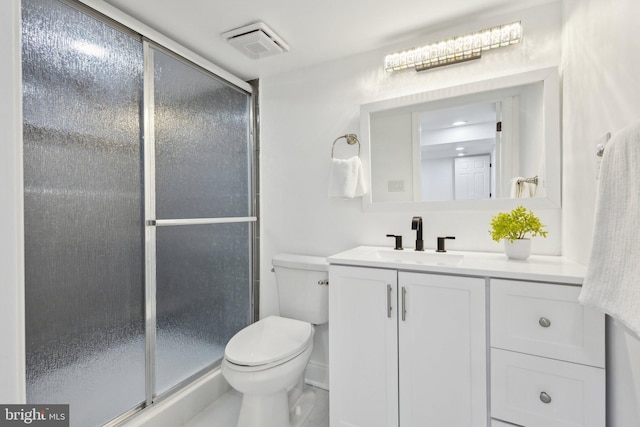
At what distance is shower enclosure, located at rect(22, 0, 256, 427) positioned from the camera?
A: 3.81 ft

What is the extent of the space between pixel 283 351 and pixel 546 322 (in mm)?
1106

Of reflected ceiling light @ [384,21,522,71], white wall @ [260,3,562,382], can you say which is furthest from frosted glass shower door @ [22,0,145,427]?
reflected ceiling light @ [384,21,522,71]

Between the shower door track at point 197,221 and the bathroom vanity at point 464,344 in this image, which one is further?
the shower door track at point 197,221

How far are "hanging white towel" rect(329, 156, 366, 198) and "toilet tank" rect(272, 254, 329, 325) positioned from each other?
1.47 feet

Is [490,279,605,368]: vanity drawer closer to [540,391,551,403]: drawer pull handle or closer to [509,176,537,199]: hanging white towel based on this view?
[540,391,551,403]: drawer pull handle

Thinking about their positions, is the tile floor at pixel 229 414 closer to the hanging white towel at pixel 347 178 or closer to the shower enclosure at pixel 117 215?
the shower enclosure at pixel 117 215

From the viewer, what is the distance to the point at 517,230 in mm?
1343

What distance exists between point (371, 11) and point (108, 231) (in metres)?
1.66

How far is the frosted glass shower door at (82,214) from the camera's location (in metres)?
1.14

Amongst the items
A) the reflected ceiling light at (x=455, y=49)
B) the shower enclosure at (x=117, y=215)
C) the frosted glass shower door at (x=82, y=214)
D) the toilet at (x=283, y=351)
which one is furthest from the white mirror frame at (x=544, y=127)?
the frosted glass shower door at (x=82, y=214)

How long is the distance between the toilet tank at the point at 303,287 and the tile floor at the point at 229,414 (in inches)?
19.2

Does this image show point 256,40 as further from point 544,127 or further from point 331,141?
point 544,127

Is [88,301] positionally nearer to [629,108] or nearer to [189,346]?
[189,346]

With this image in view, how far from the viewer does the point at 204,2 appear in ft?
4.71
